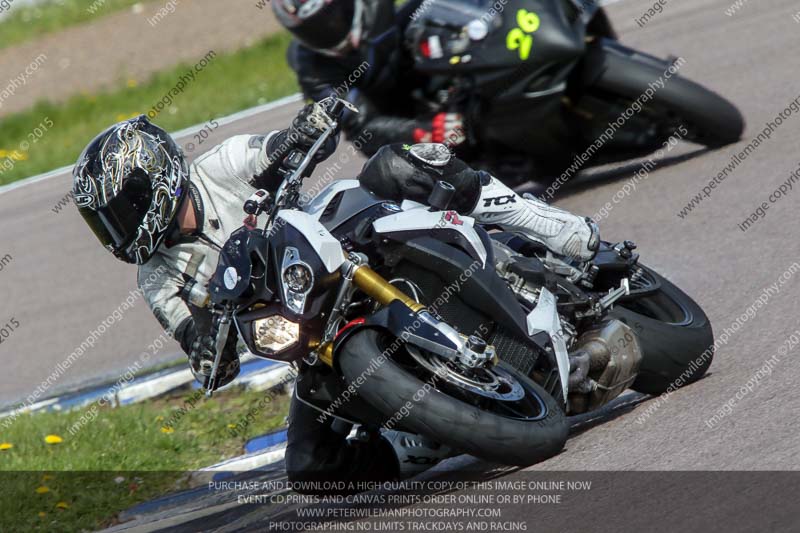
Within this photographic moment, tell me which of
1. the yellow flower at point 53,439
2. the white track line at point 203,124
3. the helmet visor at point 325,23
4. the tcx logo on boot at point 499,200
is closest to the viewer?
the tcx logo on boot at point 499,200

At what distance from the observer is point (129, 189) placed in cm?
461

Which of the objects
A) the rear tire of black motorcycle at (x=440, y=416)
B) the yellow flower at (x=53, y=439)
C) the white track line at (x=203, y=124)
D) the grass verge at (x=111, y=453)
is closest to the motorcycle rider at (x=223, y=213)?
the rear tire of black motorcycle at (x=440, y=416)

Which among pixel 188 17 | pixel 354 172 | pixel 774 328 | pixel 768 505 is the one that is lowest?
pixel 188 17

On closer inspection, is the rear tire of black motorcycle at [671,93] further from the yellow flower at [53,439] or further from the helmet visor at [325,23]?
the yellow flower at [53,439]

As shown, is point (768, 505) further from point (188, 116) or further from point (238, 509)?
point (188, 116)

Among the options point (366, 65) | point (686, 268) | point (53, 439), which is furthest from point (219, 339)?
point (366, 65)

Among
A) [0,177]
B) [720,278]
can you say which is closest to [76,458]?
[720,278]

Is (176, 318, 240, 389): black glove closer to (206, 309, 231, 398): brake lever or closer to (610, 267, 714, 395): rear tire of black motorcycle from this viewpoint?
(206, 309, 231, 398): brake lever

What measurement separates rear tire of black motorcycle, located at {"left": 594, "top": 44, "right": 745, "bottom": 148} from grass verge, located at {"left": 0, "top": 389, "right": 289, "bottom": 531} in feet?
10.4

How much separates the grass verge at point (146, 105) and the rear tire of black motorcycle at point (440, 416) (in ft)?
31.6

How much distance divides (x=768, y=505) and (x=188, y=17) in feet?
58.2

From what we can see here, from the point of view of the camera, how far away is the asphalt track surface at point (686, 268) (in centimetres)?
439

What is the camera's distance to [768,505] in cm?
354

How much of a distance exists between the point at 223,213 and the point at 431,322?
1.38 meters
